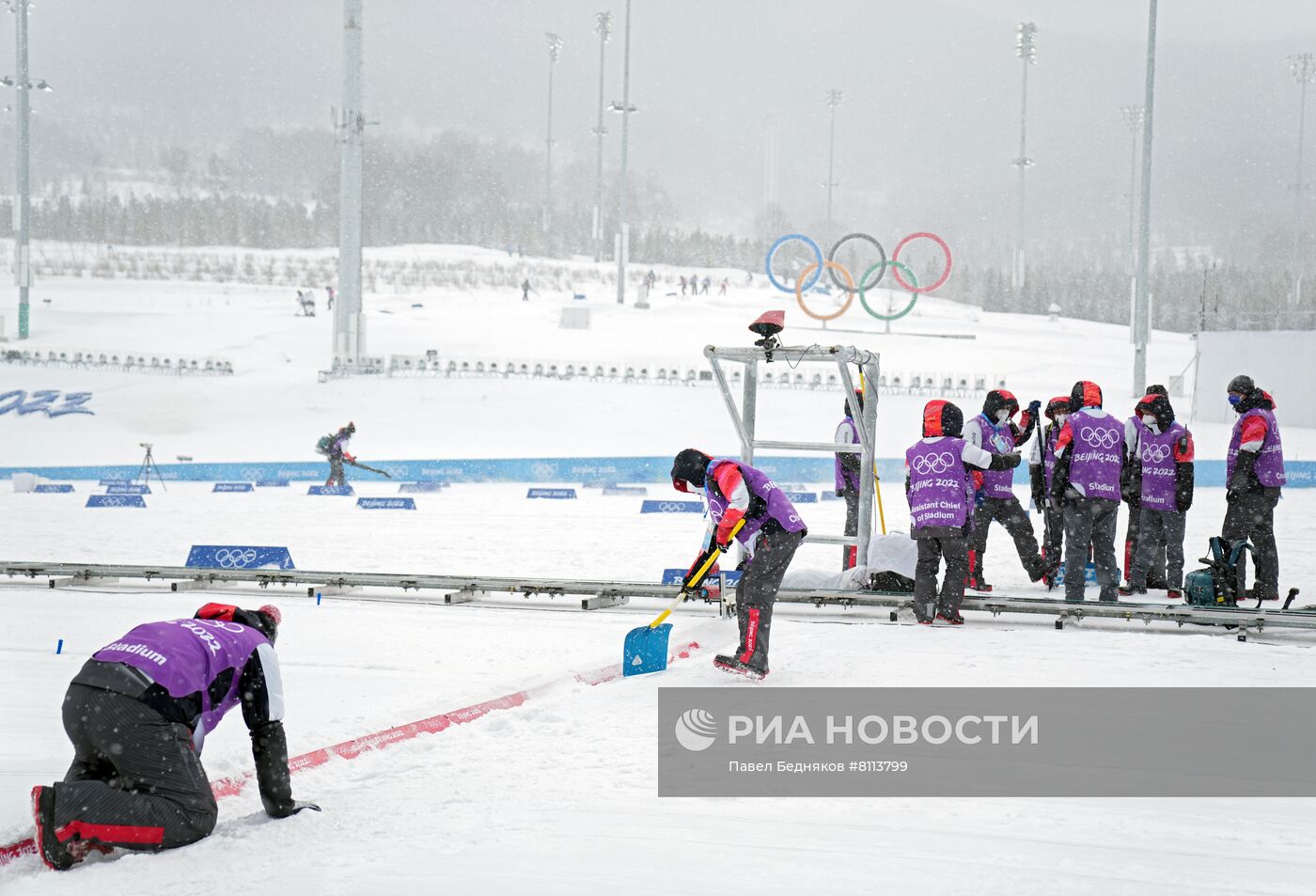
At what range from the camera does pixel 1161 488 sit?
9.71 m

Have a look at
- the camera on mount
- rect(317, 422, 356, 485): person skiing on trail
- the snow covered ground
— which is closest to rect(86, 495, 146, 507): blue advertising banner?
the snow covered ground

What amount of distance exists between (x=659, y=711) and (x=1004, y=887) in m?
2.37

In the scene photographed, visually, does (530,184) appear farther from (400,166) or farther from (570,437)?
(570,437)

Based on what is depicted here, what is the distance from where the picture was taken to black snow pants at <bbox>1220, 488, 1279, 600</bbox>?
9438mm

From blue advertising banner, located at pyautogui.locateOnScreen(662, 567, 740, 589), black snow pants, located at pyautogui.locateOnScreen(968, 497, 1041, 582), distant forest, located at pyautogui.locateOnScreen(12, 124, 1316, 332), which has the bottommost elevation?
blue advertising banner, located at pyautogui.locateOnScreen(662, 567, 740, 589)

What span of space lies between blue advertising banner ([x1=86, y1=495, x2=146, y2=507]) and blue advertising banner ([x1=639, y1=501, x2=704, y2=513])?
298 inches

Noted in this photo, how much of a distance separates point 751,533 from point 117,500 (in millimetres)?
13901

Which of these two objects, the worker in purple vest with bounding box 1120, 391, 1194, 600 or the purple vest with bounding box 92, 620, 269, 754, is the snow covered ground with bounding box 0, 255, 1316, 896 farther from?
the worker in purple vest with bounding box 1120, 391, 1194, 600

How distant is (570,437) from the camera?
1123 inches

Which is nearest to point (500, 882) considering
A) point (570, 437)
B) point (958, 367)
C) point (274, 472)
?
point (274, 472)

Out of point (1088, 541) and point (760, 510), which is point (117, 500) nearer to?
point (760, 510)

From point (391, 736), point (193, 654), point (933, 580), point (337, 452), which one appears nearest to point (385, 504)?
point (337, 452)

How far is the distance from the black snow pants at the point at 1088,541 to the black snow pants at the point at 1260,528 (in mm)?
971

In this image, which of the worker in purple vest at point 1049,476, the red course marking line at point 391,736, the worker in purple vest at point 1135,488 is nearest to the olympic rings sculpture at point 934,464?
the worker in purple vest at point 1049,476
